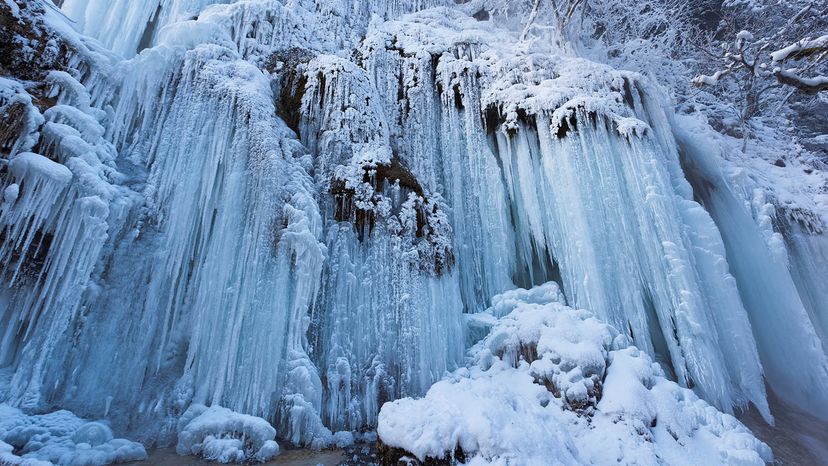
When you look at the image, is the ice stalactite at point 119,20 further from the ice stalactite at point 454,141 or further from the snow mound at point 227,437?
the snow mound at point 227,437

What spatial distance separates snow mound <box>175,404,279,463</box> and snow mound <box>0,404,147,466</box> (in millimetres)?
480

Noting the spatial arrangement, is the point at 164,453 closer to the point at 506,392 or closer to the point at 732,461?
the point at 506,392

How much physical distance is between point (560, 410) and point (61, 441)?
555 centimetres

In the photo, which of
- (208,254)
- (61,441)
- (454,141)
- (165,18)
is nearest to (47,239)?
(208,254)

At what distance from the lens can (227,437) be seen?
4.73m

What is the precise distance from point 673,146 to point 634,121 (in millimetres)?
1590

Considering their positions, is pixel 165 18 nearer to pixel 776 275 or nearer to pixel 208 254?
pixel 208 254

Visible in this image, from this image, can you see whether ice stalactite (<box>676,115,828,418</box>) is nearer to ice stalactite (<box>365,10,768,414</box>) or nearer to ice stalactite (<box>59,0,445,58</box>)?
ice stalactite (<box>365,10,768,414</box>)

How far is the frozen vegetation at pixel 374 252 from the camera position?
4828 mm

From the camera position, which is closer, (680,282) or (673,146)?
(680,282)

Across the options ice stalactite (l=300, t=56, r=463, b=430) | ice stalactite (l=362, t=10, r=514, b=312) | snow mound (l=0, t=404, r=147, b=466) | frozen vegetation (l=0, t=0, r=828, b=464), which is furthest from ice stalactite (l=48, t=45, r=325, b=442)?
ice stalactite (l=362, t=10, r=514, b=312)

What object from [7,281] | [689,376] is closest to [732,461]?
[689,376]

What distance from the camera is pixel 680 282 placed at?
23.2ft

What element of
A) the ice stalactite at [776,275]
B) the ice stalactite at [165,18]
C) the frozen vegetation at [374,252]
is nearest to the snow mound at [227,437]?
the frozen vegetation at [374,252]
